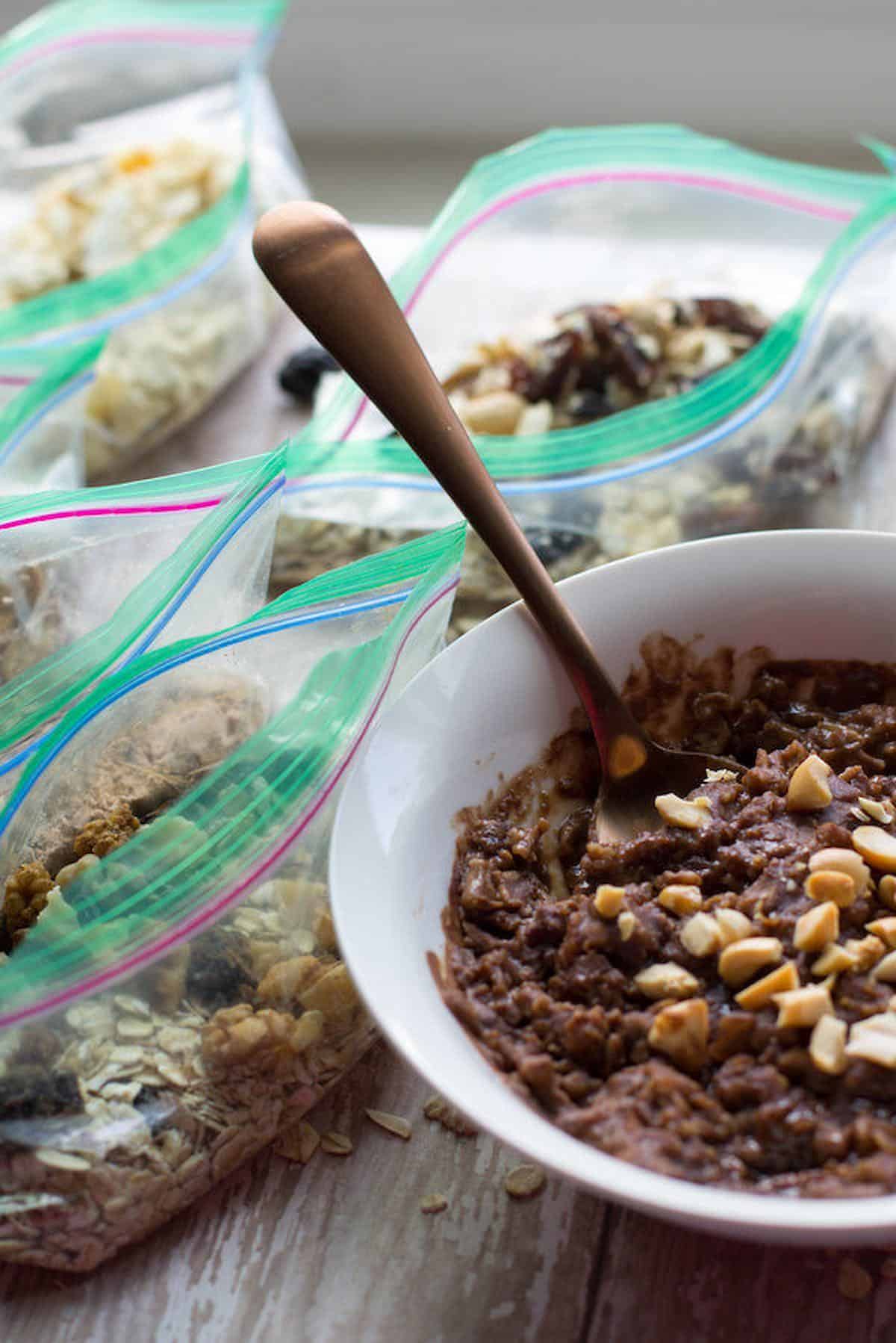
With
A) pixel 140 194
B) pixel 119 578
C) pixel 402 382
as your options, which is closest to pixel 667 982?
pixel 402 382

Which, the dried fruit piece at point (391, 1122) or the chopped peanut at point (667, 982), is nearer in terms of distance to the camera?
the chopped peanut at point (667, 982)

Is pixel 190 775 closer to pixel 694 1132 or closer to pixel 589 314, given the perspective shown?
pixel 694 1132

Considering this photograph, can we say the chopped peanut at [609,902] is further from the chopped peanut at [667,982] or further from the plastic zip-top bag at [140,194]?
the plastic zip-top bag at [140,194]

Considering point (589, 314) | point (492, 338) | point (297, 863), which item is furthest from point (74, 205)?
point (297, 863)

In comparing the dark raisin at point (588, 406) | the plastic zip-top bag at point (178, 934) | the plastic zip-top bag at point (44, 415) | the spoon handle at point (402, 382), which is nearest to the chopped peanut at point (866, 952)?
the spoon handle at point (402, 382)

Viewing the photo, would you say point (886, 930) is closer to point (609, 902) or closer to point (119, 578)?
point (609, 902)

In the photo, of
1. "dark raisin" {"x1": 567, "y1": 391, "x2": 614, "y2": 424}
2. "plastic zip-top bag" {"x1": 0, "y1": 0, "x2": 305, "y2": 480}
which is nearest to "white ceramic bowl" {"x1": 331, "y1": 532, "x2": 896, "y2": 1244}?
"dark raisin" {"x1": 567, "y1": 391, "x2": 614, "y2": 424}
